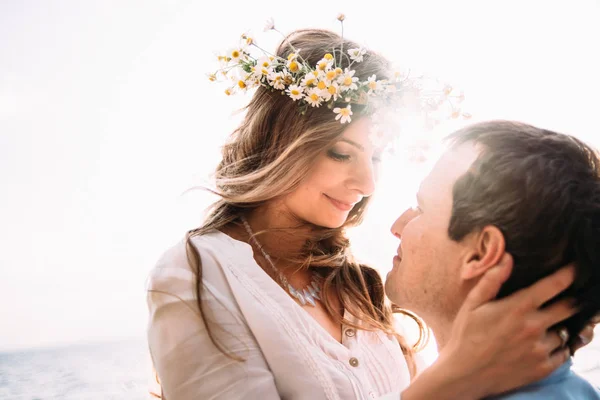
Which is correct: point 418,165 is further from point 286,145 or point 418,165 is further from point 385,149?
point 286,145

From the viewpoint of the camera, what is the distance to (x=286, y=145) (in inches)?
82.6

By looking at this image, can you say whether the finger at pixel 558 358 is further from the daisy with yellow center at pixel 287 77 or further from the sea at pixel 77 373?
the sea at pixel 77 373

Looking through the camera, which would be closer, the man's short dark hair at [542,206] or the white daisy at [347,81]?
the man's short dark hair at [542,206]

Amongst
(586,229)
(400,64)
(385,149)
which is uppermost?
(400,64)

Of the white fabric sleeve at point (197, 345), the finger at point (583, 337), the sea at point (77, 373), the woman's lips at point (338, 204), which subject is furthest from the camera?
the sea at point (77, 373)

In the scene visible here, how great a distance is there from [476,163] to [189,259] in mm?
930

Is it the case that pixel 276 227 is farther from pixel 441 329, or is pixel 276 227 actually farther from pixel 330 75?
pixel 441 329

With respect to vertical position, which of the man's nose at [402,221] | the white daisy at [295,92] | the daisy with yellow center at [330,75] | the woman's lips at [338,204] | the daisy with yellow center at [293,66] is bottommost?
the man's nose at [402,221]

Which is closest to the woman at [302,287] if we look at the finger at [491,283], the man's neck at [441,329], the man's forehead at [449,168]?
the finger at [491,283]

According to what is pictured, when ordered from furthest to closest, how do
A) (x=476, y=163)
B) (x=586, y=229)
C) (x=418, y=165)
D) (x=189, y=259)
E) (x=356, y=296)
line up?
1. (x=356, y=296)
2. (x=418, y=165)
3. (x=189, y=259)
4. (x=476, y=163)
5. (x=586, y=229)

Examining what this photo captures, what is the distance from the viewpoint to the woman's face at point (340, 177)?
2.03 m

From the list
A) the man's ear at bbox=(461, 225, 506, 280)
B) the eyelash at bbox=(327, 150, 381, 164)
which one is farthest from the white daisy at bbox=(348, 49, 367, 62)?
the man's ear at bbox=(461, 225, 506, 280)

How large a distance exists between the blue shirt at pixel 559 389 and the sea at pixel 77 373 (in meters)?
2.15

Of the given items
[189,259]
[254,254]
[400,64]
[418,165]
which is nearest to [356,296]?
[254,254]
